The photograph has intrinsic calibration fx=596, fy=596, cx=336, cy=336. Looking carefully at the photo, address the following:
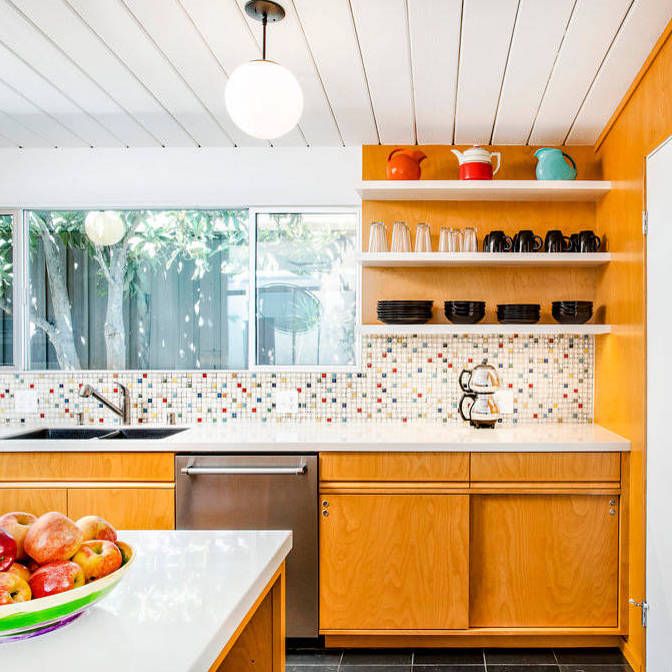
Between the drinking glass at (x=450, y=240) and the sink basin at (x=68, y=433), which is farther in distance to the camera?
the sink basin at (x=68, y=433)

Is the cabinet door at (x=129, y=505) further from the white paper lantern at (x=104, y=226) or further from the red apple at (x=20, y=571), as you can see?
the red apple at (x=20, y=571)

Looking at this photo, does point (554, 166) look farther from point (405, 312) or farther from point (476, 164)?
point (405, 312)

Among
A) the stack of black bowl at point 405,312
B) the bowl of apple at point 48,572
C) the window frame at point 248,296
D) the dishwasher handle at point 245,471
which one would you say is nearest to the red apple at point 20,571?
the bowl of apple at point 48,572

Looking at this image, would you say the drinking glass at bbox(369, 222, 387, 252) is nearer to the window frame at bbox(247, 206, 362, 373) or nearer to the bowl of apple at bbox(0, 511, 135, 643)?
the window frame at bbox(247, 206, 362, 373)

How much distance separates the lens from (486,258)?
281 centimetres

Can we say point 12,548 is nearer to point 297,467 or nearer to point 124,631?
point 124,631

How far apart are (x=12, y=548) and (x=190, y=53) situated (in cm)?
196

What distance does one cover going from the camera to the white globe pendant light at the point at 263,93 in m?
1.91

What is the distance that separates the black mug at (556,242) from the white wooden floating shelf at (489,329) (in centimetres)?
36

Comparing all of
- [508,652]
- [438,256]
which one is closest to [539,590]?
[508,652]

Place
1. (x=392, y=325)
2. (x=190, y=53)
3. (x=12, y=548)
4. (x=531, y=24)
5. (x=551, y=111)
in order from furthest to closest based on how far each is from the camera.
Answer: (x=392, y=325) < (x=551, y=111) < (x=190, y=53) < (x=531, y=24) < (x=12, y=548)

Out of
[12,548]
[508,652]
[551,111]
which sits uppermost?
[551,111]

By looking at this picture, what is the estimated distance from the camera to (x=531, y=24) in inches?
81.6

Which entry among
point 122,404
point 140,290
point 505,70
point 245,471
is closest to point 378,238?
point 505,70
